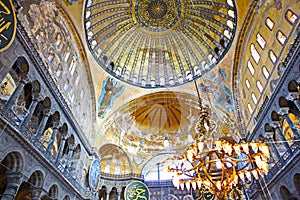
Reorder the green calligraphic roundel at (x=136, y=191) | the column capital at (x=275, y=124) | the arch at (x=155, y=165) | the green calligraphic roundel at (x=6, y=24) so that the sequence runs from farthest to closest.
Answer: the arch at (x=155, y=165)
the green calligraphic roundel at (x=136, y=191)
the column capital at (x=275, y=124)
the green calligraphic roundel at (x=6, y=24)

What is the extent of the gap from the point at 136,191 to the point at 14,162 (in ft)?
31.1

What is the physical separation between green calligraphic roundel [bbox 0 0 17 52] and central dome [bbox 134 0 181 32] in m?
9.29

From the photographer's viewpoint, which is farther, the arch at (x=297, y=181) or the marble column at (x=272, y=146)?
the marble column at (x=272, y=146)

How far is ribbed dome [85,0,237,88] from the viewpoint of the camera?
13703 millimetres

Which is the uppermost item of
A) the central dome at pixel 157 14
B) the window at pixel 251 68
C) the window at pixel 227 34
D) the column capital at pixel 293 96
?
the central dome at pixel 157 14

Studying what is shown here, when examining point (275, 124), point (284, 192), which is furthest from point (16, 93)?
point (284, 192)

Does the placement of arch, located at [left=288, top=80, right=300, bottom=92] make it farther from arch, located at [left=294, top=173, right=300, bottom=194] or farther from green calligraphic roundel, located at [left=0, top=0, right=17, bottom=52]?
green calligraphic roundel, located at [left=0, top=0, right=17, bottom=52]

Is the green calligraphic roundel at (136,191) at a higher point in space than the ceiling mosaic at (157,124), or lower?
lower

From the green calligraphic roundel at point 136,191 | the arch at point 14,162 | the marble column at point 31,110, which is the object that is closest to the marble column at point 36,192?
the arch at point 14,162

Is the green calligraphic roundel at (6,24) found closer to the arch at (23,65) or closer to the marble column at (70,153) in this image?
the arch at (23,65)

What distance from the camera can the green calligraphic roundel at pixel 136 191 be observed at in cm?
1488

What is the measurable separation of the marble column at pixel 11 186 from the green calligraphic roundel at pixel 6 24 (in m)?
3.99

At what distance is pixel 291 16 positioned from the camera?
8.87 metres

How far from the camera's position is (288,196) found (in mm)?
9609
